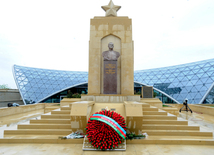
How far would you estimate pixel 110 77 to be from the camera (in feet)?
38.3

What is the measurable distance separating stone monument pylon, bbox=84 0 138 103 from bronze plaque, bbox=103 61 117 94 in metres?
0.96

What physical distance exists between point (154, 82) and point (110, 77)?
103 ft

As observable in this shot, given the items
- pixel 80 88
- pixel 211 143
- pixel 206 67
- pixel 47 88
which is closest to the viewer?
pixel 211 143

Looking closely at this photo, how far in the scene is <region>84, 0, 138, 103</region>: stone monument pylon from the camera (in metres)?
12.6

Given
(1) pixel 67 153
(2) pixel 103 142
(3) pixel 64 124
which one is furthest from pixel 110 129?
(3) pixel 64 124

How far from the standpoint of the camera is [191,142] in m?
6.30

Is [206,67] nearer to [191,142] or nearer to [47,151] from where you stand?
[191,142]

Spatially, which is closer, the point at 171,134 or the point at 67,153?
the point at 67,153

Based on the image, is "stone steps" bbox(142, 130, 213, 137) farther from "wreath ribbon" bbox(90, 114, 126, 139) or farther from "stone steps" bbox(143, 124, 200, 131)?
"wreath ribbon" bbox(90, 114, 126, 139)

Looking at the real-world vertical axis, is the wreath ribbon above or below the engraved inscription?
below

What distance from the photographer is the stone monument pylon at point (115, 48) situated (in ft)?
41.3

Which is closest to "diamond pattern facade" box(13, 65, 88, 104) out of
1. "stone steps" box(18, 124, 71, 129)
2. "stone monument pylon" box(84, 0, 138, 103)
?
"stone monument pylon" box(84, 0, 138, 103)

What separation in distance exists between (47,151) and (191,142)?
595 cm

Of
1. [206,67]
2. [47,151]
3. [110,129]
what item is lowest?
[47,151]
